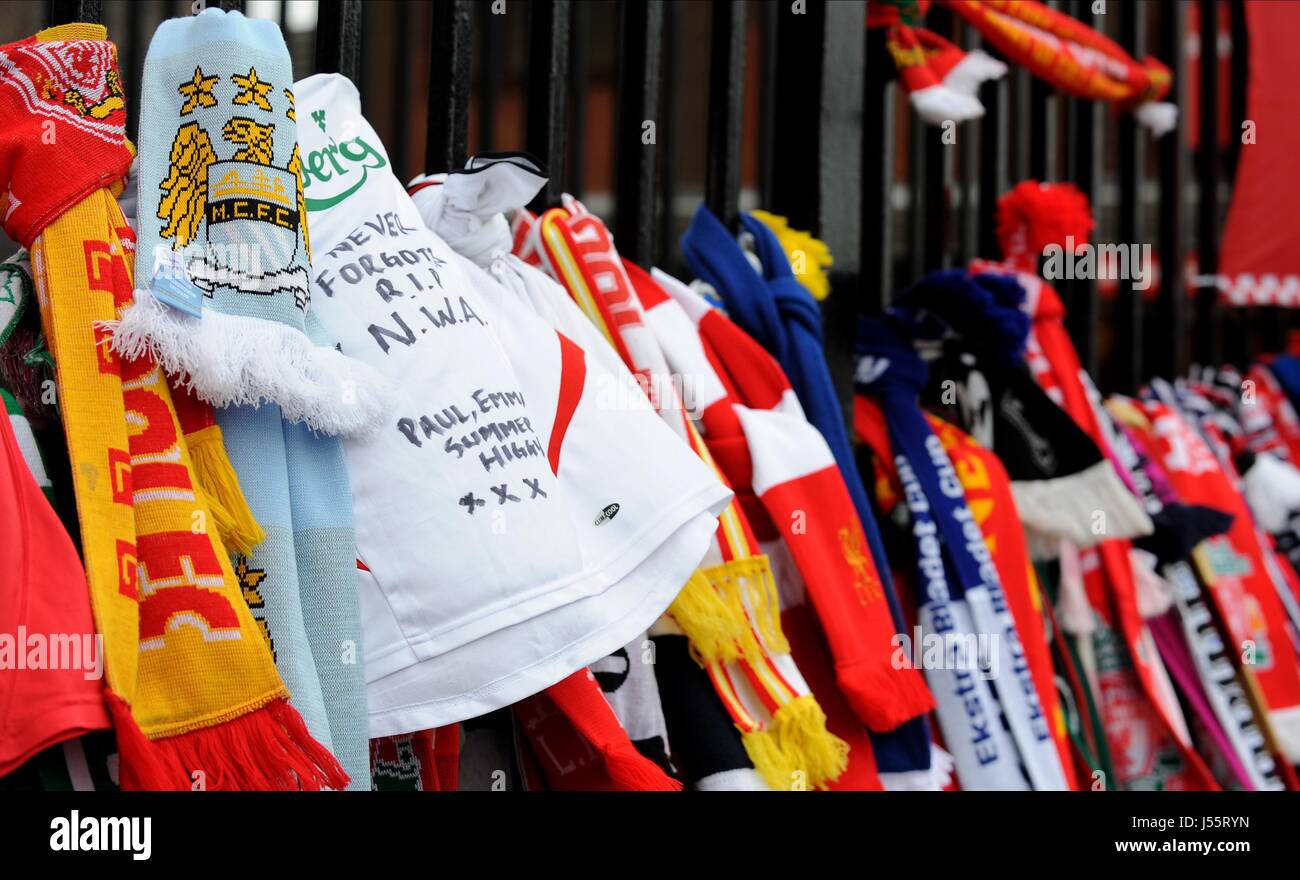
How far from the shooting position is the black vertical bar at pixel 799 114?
2.12 meters

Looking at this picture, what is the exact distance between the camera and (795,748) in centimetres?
152

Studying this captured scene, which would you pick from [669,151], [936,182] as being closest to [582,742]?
[936,182]

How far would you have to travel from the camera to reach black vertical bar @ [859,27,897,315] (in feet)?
7.91

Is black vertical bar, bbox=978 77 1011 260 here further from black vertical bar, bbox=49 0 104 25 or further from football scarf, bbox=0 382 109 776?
football scarf, bbox=0 382 109 776

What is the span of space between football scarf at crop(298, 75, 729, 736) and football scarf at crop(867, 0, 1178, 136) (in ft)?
3.51

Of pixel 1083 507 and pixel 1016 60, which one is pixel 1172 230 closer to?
pixel 1016 60

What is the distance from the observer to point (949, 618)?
6.35ft

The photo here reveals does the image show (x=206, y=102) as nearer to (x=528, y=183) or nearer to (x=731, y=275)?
(x=528, y=183)

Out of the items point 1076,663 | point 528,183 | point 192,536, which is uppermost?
point 528,183

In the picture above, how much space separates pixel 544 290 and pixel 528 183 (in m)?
0.15

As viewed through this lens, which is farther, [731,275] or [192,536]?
[731,275]

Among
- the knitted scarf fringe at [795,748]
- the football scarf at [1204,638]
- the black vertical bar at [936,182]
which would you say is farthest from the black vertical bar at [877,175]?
the knitted scarf fringe at [795,748]

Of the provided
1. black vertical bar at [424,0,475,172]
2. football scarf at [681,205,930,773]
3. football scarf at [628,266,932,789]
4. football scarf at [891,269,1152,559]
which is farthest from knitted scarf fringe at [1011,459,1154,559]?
black vertical bar at [424,0,475,172]
